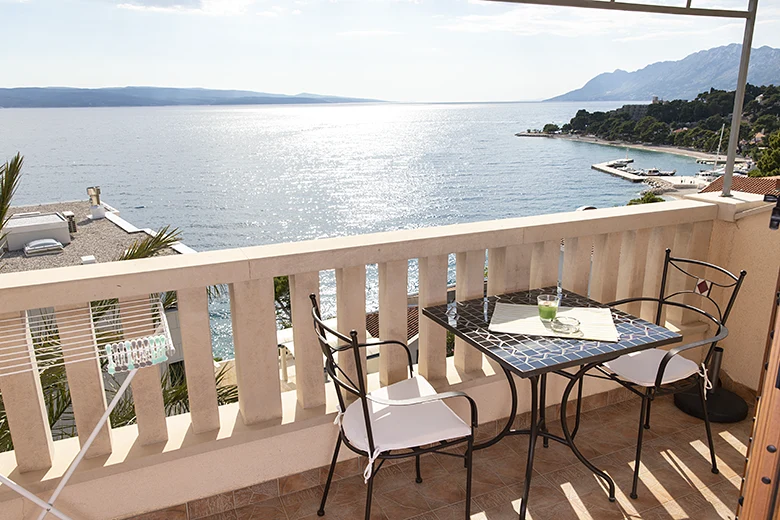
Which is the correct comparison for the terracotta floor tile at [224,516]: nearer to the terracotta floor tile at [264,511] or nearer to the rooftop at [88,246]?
the terracotta floor tile at [264,511]

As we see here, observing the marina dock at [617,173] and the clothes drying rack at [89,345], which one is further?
the marina dock at [617,173]

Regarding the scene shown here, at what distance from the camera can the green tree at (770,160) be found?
68.6ft

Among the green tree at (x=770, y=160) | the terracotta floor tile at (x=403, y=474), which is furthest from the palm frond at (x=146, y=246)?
the green tree at (x=770, y=160)

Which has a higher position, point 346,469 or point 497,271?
point 497,271

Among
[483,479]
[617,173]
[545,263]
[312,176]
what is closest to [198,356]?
[483,479]

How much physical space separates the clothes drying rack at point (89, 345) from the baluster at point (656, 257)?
2481 millimetres

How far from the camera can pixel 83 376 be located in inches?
77.7

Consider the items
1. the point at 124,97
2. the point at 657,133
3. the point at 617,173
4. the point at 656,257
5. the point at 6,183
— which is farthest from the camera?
the point at 124,97

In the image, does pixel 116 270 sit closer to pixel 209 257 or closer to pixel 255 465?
pixel 209 257

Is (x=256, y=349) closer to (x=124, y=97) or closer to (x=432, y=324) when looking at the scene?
(x=432, y=324)

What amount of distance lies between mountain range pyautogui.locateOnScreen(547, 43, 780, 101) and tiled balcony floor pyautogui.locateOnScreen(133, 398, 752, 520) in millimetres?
2143

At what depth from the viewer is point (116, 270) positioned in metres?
1.92

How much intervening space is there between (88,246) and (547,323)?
2221 cm

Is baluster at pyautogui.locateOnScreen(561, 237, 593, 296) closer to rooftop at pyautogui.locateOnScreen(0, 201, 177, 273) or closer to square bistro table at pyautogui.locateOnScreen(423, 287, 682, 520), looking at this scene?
square bistro table at pyautogui.locateOnScreen(423, 287, 682, 520)
